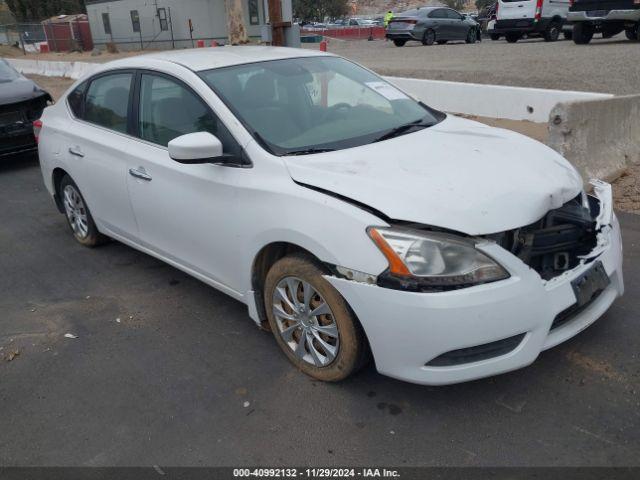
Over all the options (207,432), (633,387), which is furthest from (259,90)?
(633,387)

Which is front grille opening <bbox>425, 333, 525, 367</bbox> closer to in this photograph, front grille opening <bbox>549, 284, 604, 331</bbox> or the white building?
front grille opening <bbox>549, 284, 604, 331</bbox>

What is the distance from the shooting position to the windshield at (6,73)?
27.9 ft

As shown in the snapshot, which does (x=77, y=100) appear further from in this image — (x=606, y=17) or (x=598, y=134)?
(x=606, y=17)

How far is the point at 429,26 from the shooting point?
23953 mm

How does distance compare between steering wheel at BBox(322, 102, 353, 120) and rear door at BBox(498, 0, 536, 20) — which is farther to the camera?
rear door at BBox(498, 0, 536, 20)

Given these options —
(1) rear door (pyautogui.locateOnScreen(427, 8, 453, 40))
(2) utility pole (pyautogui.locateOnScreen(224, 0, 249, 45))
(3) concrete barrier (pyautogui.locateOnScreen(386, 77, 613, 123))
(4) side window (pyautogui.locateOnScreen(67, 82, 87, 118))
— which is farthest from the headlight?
(1) rear door (pyautogui.locateOnScreen(427, 8, 453, 40))

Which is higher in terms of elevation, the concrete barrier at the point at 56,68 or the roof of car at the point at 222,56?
the roof of car at the point at 222,56

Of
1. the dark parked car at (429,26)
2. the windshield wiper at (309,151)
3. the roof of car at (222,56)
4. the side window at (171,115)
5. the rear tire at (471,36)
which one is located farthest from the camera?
the rear tire at (471,36)

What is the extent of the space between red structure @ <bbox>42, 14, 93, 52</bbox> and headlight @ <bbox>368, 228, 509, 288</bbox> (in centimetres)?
4755

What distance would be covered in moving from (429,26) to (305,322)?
23.3 m

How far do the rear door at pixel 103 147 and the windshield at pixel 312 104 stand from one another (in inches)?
39.5

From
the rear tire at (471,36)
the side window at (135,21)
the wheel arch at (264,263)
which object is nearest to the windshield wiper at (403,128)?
the wheel arch at (264,263)

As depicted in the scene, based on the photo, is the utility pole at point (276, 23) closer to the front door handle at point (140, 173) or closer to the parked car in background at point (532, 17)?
the front door handle at point (140, 173)

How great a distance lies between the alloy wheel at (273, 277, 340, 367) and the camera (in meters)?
2.98
